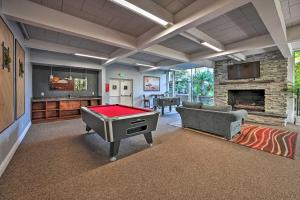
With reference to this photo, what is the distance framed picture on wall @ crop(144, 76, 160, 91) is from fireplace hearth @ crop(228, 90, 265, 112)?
4.91m

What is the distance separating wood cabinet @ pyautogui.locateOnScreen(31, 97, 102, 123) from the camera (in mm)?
5671

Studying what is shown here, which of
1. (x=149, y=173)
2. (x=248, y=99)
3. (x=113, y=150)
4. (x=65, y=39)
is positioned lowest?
(x=149, y=173)

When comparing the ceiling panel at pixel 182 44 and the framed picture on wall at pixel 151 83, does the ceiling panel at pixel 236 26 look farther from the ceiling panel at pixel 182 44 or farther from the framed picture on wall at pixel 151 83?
the framed picture on wall at pixel 151 83

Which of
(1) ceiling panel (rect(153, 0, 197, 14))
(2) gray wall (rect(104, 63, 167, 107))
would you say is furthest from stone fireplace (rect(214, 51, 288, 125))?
(1) ceiling panel (rect(153, 0, 197, 14))

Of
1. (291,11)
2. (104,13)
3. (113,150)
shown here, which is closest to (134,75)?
(104,13)

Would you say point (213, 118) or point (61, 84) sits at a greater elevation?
point (61, 84)

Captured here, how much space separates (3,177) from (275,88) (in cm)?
856

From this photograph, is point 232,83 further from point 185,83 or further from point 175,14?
point 175,14

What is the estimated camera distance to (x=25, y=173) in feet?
7.00

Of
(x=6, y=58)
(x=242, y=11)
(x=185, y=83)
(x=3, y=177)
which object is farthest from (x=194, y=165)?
(x=185, y=83)

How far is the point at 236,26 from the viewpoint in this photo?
12.0ft

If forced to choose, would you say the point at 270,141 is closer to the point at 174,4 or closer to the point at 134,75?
the point at 174,4

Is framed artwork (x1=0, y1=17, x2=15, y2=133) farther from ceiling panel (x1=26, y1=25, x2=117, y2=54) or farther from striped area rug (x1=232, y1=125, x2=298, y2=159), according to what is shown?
Answer: striped area rug (x1=232, y1=125, x2=298, y2=159)

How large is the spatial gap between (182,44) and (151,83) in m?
5.12
